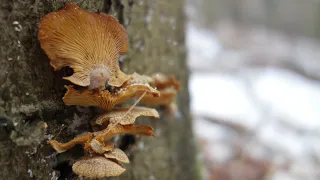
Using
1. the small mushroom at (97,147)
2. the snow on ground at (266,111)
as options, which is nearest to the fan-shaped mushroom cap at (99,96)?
the small mushroom at (97,147)

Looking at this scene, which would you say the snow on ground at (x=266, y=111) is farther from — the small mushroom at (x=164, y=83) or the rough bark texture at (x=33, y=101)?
the rough bark texture at (x=33, y=101)

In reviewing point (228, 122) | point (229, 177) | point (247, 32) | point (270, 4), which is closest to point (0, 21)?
point (229, 177)

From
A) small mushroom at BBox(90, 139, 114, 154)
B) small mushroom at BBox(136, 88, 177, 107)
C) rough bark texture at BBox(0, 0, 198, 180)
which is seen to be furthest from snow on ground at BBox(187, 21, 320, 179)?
small mushroom at BBox(90, 139, 114, 154)

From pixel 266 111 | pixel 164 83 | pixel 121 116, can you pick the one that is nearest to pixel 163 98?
pixel 164 83

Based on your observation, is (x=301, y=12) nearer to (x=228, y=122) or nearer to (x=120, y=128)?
(x=228, y=122)

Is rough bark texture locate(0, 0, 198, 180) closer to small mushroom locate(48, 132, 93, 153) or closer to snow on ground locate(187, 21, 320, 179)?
small mushroom locate(48, 132, 93, 153)

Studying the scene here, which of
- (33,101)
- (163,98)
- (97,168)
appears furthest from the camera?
(163,98)

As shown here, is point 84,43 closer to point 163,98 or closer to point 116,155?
point 116,155
